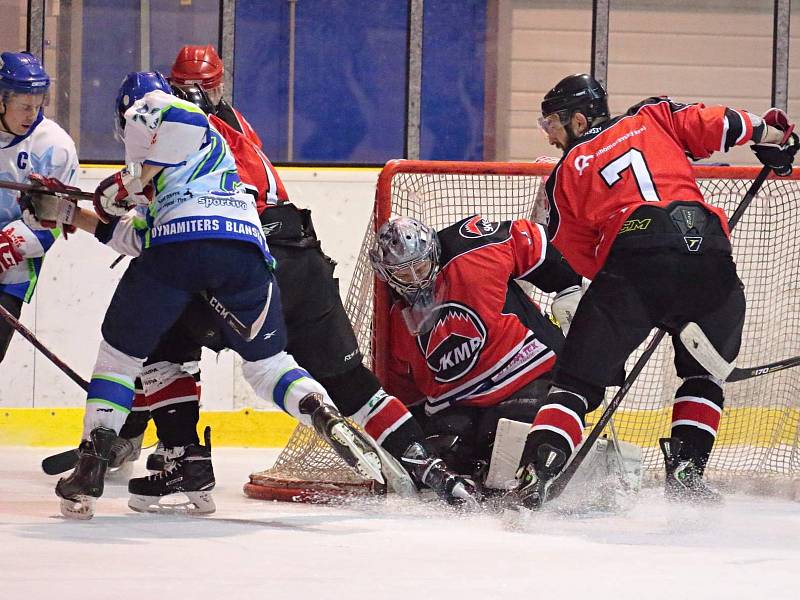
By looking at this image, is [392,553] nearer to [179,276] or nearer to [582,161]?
[179,276]

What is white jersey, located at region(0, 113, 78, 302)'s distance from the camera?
3.79 metres

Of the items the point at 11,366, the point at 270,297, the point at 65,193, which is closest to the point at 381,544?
the point at 270,297

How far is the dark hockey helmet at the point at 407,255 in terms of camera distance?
3.42 metres

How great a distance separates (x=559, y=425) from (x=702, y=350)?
0.46m

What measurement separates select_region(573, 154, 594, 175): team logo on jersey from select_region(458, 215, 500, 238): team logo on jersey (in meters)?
0.41

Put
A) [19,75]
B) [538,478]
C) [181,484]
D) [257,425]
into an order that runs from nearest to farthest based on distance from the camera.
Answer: [538,478] → [181,484] → [19,75] → [257,425]

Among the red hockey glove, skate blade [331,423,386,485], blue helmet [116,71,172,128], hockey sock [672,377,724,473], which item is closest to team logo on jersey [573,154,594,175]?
hockey sock [672,377,724,473]

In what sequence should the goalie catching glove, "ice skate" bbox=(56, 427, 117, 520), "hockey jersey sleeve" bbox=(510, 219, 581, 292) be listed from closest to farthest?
"ice skate" bbox=(56, 427, 117, 520) < the goalie catching glove < "hockey jersey sleeve" bbox=(510, 219, 581, 292)

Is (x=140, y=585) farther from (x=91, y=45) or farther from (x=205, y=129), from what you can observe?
(x=91, y=45)

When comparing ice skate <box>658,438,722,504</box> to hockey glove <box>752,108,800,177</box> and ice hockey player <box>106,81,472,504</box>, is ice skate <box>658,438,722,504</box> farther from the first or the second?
hockey glove <box>752,108,800,177</box>

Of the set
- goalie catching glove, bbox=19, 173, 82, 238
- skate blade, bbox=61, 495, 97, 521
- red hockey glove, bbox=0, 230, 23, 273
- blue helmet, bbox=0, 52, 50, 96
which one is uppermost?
blue helmet, bbox=0, 52, 50, 96

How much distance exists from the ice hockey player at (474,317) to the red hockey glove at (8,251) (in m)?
1.07

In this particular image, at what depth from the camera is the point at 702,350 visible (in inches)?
128

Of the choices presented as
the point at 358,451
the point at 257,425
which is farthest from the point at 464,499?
the point at 257,425
